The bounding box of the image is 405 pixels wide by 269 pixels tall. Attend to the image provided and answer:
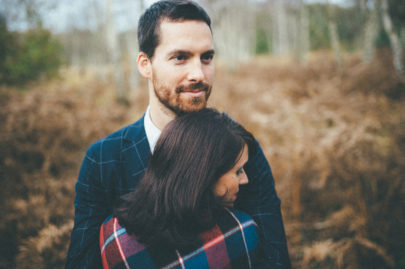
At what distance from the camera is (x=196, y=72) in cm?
128

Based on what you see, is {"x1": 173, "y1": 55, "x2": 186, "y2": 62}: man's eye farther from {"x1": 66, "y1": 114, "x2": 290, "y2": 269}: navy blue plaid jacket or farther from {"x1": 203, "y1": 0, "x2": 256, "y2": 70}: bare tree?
{"x1": 203, "y1": 0, "x2": 256, "y2": 70}: bare tree

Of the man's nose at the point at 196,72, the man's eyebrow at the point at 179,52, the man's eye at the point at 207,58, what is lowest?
the man's nose at the point at 196,72

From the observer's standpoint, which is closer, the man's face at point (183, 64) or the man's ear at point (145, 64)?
the man's face at point (183, 64)

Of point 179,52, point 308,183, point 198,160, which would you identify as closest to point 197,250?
point 198,160

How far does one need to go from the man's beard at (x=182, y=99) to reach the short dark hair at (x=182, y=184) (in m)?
0.12

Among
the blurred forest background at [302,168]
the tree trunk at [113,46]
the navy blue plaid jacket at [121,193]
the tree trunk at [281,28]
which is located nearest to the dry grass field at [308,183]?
the blurred forest background at [302,168]

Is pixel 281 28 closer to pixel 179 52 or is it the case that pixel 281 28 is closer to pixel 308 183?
pixel 308 183

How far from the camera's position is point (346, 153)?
267cm

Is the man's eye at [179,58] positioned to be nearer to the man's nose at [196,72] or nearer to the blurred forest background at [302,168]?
the man's nose at [196,72]

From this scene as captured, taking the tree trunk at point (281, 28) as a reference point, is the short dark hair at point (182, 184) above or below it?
→ below

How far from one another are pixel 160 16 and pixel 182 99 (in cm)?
55

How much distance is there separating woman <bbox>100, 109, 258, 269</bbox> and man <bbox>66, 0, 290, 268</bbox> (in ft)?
0.49

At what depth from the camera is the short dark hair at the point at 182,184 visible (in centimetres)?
107

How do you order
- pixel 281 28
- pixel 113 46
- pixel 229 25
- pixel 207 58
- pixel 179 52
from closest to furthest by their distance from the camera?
pixel 179 52
pixel 207 58
pixel 113 46
pixel 229 25
pixel 281 28
